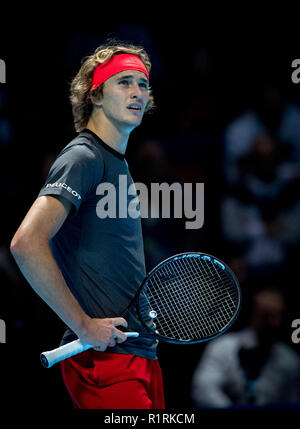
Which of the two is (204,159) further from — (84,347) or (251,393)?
(84,347)

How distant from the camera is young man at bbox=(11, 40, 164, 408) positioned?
1.74 m

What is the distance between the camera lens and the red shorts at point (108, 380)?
1880 mm

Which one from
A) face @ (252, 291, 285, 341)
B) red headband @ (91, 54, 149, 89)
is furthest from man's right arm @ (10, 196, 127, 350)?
face @ (252, 291, 285, 341)

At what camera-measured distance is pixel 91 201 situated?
1917mm

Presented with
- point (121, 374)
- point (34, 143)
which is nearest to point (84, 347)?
point (121, 374)

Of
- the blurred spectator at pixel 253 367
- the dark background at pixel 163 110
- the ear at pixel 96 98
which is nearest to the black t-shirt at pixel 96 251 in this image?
the ear at pixel 96 98

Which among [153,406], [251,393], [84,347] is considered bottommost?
[251,393]

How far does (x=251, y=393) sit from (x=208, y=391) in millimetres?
217

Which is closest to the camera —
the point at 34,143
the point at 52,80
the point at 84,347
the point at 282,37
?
the point at 84,347

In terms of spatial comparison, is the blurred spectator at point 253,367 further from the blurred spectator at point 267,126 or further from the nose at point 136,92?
the nose at point 136,92

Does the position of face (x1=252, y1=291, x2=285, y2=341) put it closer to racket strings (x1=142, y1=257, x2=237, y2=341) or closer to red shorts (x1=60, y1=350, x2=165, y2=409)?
racket strings (x1=142, y1=257, x2=237, y2=341)

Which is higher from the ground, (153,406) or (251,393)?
(153,406)

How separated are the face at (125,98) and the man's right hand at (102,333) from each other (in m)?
0.63
